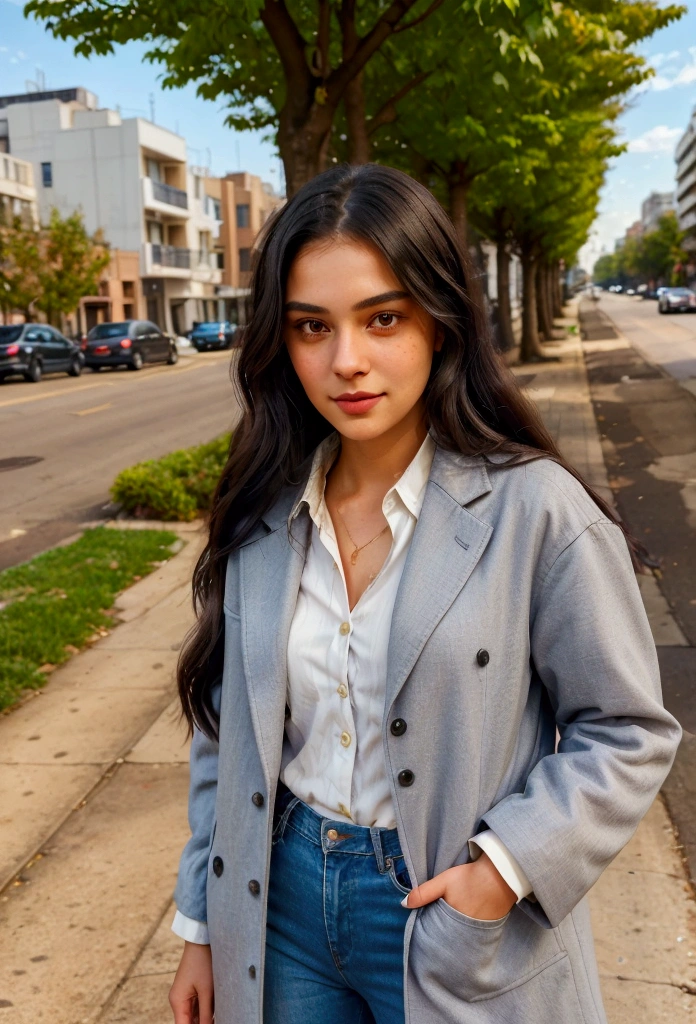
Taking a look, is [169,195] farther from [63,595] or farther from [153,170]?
[63,595]

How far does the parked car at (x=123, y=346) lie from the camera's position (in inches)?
1254

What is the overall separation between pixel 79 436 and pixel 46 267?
22.7 m

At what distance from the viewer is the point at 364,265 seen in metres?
1.59

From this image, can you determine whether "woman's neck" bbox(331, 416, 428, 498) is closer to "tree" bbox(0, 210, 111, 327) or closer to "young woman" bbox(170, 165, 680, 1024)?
"young woman" bbox(170, 165, 680, 1024)

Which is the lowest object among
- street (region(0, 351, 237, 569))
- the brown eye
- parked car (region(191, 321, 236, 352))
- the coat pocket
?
street (region(0, 351, 237, 569))

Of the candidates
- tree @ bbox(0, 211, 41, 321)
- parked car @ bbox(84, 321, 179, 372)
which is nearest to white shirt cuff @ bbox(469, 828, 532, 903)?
parked car @ bbox(84, 321, 179, 372)

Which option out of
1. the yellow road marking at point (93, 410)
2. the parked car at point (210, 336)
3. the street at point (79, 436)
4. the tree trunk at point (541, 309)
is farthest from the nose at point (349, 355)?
the parked car at point (210, 336)

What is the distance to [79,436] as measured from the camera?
644 inches

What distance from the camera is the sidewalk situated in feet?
9.62

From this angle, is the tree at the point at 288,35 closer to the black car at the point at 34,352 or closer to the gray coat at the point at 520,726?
the gray coat at the point at 520,726

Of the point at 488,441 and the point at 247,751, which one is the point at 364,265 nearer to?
the point at 488,441

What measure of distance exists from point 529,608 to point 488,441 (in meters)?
0.29

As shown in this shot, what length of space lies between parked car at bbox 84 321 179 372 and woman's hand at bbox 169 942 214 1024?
31.2 metres

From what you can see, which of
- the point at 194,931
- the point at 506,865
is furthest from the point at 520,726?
the point at 194,931
